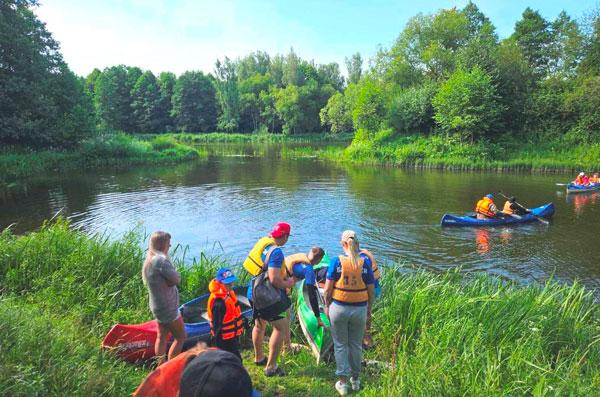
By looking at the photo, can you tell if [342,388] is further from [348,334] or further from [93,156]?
[93,156]

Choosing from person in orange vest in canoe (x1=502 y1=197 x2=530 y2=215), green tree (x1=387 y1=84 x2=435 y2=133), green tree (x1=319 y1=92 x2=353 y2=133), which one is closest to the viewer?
person in orange vest in canoe (x1=502 y1=197 x2=530 y2=215)

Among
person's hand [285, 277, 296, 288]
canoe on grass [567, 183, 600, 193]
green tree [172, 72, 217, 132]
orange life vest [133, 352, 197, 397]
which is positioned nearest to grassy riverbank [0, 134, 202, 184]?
person's hand [285, 277, 296, 288]

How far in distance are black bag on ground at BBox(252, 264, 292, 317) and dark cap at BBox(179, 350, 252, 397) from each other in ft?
10.8

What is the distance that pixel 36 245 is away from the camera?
8.36 meters

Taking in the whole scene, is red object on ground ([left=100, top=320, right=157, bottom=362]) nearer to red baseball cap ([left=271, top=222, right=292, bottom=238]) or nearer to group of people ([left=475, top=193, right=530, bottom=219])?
red baseball cap ([left=271, top=222, right=292, bottom=238])

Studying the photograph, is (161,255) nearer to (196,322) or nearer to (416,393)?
(196,322)

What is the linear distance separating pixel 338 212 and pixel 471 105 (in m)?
24.8

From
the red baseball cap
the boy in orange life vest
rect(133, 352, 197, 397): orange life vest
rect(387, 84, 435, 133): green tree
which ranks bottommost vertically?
the boy in orange life vest

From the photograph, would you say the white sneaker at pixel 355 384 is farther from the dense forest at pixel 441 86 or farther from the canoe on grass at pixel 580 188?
the dense forest at pixel 441 86

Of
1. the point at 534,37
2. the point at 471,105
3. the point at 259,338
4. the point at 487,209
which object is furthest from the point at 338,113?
the point at 259,338

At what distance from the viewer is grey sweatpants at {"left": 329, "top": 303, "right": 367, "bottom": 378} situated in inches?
195

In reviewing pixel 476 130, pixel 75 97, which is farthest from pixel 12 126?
pixel 476 130

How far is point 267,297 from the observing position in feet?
17.6

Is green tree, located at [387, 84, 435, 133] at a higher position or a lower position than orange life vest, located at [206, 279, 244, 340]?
higher
